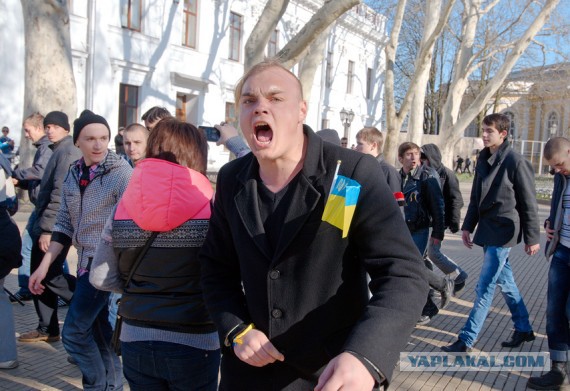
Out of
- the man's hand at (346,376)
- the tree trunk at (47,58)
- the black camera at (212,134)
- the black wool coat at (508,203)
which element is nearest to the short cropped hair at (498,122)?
the black wool coat at (508,203)

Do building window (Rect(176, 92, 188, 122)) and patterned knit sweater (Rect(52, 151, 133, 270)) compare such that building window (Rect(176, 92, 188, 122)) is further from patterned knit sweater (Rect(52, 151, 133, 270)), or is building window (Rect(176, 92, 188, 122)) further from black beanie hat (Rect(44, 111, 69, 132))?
patterned knit sweater (Rect(52, 151, 133, 270))

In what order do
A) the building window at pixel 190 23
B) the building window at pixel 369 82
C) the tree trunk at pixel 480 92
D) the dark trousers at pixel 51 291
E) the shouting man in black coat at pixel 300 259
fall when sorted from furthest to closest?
the building window at pixel 369 82 < the building window at pixel 190 23 < the tree trunk at pixel 480 92 < the dark trousers at pixel 51 291 < the shouting man in black coat at pixel 300 259

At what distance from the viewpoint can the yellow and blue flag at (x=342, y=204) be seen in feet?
5.57

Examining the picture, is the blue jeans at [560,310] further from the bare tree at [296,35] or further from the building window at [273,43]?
the building window at [273,43]

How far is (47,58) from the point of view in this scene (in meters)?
12.2

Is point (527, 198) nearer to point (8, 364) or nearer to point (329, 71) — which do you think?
point (8, 364)

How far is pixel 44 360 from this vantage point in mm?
4559

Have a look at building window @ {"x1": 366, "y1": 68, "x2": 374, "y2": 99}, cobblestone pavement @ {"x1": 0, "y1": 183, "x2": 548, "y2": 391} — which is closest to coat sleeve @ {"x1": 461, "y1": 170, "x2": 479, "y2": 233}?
cobblestone pavement @ {"x1": 0, "y1": 183, "x2": 548, "y2": 391}

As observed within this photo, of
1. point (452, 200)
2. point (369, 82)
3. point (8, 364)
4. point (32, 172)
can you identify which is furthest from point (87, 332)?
point (369, 82)

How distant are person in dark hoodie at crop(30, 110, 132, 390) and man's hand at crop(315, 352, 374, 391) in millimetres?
2222

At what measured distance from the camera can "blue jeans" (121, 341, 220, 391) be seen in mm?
2412

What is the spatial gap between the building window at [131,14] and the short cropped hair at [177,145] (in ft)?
68.7

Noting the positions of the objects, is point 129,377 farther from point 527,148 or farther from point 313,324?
point 527,148

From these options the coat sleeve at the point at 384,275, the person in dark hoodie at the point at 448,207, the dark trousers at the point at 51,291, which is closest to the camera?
the coat sleeve at the point at 384,275
